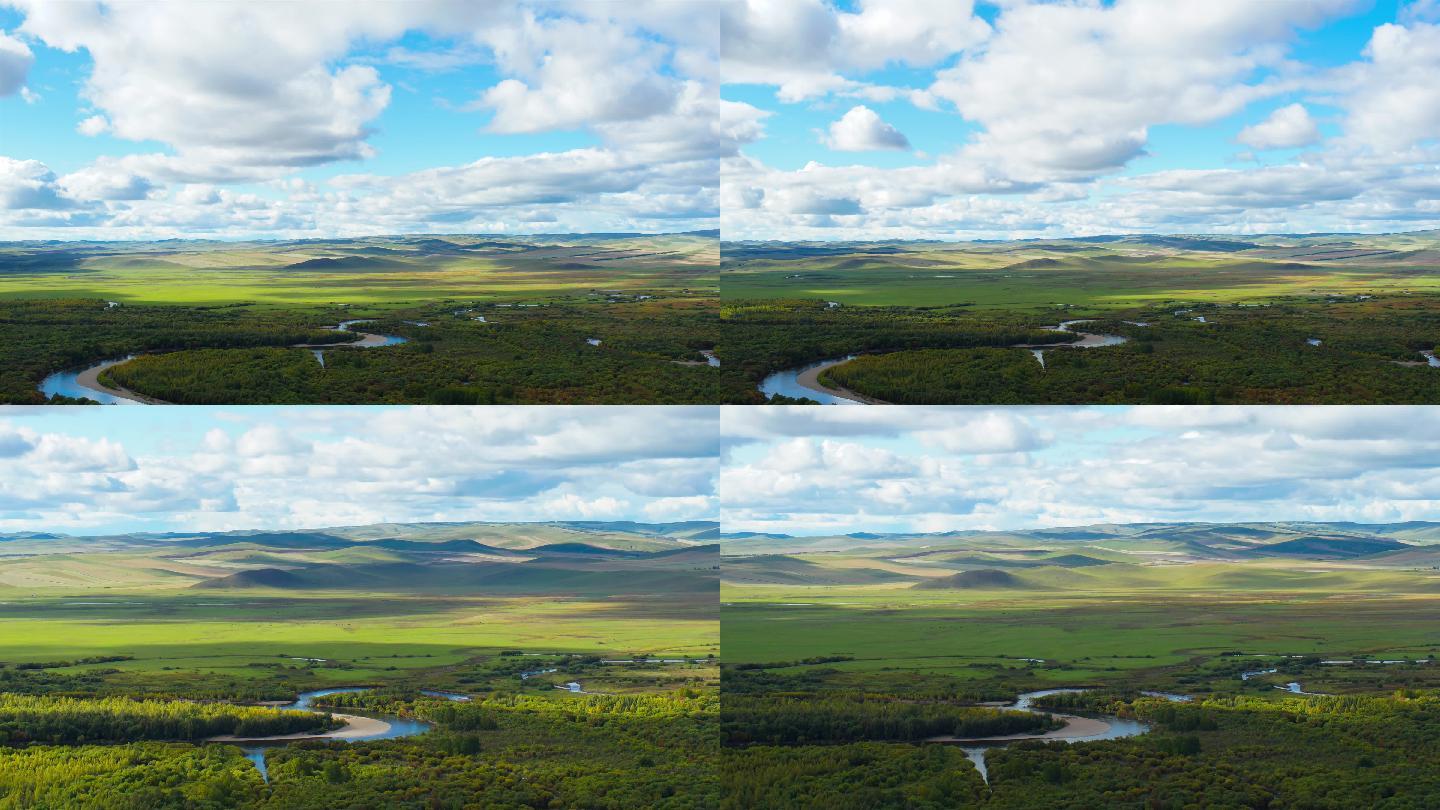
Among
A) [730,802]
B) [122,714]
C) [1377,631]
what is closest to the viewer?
[730,802]

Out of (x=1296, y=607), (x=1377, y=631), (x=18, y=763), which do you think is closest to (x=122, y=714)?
(x=18, y=763)

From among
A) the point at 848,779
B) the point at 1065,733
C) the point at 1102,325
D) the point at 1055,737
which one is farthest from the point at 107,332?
the point at 1102,325

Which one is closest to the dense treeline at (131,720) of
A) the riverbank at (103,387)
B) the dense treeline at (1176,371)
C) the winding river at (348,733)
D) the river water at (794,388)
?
the winding river at (348,733)

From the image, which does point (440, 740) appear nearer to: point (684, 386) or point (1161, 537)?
point (684, 386)

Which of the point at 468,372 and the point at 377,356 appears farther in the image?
the point at 377,356

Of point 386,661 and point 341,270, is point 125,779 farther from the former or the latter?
point 341,270

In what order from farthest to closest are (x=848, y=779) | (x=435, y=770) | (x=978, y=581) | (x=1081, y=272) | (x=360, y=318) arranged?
(x=1081, y=272), (x=978, y=581), (x=360, y=318), (x=435, y=770), (x=848, y=779)
